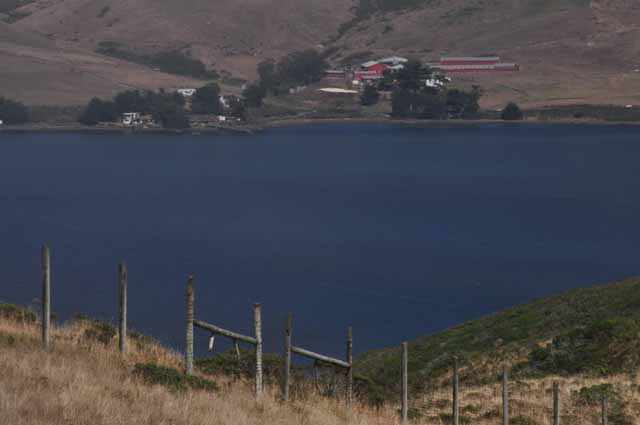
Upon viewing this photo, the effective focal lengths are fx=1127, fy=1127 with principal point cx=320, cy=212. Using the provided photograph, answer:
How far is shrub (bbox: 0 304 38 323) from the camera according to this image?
1394 centimetres

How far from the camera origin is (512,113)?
136 metres

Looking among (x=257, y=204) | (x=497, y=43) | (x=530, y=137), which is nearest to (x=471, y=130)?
(x=530, y=137)

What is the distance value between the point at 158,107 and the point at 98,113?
7.50 meters

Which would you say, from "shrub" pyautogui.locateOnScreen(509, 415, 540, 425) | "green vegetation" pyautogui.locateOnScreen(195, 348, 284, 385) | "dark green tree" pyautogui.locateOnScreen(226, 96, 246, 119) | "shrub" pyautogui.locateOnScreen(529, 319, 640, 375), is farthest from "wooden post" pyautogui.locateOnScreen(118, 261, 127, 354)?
"dark green tree" pyautogui.locateOnScreen(226, 96, 246, 119)

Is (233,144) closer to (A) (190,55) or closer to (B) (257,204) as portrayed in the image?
(B) (257,204)

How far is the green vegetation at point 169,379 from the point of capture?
10.9 metres

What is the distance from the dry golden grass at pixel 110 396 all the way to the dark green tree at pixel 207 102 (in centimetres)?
13408

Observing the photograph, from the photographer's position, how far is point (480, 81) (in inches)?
6043

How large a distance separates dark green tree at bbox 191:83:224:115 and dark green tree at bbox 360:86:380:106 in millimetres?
19889

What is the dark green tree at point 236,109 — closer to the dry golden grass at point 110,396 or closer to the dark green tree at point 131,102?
the dark green tree at point 131,102

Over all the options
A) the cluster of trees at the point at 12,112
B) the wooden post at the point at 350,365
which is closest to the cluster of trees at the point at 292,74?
the cluster of trees at the point at 12,112

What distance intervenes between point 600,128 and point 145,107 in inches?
2215

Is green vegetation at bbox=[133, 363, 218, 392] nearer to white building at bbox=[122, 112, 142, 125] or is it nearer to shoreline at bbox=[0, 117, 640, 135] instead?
shoreline at bbox=[0, 117, 640, 135]

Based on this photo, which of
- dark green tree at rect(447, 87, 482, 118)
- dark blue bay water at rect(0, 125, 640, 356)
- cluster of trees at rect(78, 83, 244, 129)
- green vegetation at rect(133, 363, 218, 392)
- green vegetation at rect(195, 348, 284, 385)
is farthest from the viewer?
dark green tree at rect(447, 87, 482, 118)
